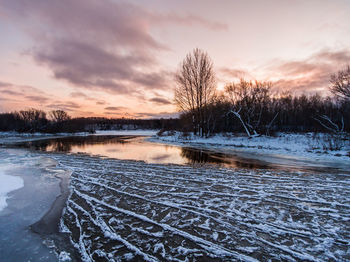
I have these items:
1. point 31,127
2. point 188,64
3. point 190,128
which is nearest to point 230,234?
point 188,64

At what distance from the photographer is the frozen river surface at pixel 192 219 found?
2936mm

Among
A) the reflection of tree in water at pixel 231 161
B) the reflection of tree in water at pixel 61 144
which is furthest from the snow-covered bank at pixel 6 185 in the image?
the reflection of tree in water at pixel 61 144

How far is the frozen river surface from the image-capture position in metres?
2.94

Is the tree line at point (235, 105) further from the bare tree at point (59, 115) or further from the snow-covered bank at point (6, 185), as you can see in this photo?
the bare tree at point (59, 115)

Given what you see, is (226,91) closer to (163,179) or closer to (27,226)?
(163,179)

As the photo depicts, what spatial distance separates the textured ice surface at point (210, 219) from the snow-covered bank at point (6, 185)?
176 cm

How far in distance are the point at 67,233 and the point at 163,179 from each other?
161 inches

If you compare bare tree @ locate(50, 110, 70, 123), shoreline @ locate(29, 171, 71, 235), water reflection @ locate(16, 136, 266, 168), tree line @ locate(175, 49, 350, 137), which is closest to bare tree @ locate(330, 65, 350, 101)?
tree line @ locate(175, 49, 350, 137)

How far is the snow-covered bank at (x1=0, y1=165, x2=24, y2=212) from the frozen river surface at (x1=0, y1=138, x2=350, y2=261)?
21 cm

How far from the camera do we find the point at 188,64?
31406 millimetres

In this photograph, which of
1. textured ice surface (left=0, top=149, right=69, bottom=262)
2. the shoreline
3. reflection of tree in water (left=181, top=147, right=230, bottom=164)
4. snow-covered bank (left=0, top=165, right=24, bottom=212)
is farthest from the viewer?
reflection of tree in water (left=181, top=147, right=230, bottom=164)

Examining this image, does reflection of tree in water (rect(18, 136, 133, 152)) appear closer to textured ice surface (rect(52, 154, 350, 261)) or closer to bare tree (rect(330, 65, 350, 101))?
textured ice surface (rect(52, 154, 350, 261))

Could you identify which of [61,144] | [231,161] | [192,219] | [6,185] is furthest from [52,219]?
[61,144]

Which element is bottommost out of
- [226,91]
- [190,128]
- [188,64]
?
[190,128]
